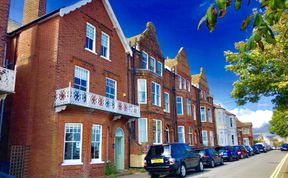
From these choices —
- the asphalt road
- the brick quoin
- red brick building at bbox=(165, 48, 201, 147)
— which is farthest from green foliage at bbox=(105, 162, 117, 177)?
red brick building at bbox=(165, 48, 201, 147)

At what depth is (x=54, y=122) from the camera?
14828mm

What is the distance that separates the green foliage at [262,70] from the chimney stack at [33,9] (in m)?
14.1

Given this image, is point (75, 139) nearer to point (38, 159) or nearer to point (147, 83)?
point (38, 159)

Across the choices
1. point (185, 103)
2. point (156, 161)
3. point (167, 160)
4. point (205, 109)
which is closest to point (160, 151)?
→ point (156, 161)

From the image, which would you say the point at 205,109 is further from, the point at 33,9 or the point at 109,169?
the point at 33,9

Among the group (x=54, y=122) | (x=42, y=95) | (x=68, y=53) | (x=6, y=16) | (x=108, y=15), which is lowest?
(x=54, y=122)

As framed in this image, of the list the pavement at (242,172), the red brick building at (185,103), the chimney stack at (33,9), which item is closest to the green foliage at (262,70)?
the pavement at (242,172)

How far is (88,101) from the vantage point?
1576 cm

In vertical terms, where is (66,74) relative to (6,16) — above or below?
below

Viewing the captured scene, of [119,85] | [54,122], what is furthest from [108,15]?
[54,122]

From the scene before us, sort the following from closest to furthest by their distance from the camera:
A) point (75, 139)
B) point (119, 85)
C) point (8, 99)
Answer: point (75, 139) → point (8, 99) → point (119, 85)

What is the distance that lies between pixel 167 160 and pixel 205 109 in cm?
2737

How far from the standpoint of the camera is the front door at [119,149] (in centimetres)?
2008

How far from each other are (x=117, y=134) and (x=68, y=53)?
23.6 ft
